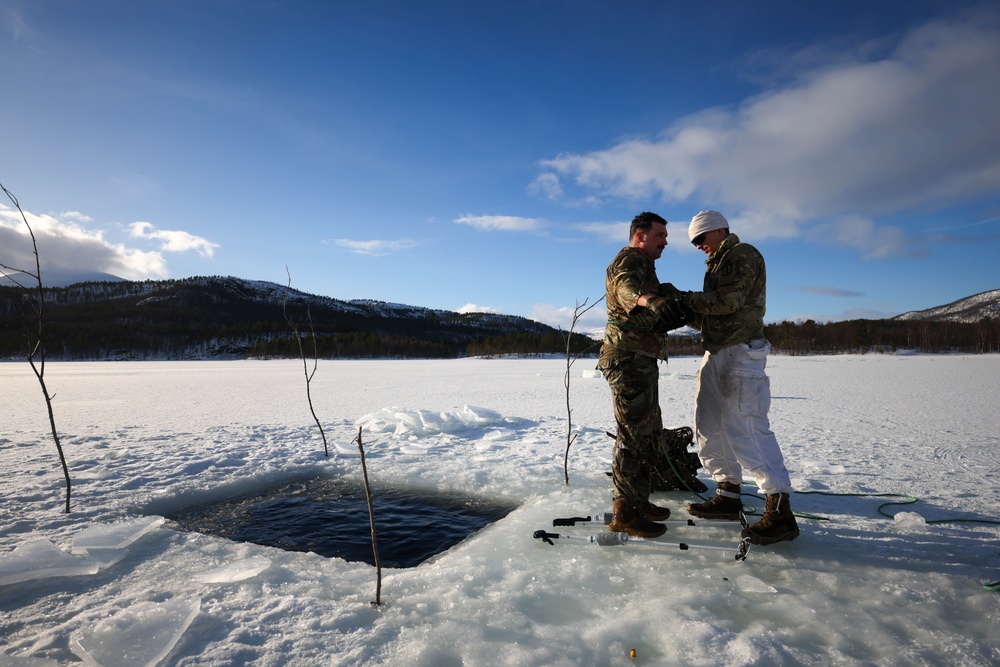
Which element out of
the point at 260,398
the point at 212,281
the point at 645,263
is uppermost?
the point at 212,281

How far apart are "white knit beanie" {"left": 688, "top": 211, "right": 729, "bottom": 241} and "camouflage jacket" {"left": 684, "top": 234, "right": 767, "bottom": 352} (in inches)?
6.3

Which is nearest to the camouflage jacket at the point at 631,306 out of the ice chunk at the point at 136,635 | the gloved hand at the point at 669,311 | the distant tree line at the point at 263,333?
the gloved hand at the point at 669,311

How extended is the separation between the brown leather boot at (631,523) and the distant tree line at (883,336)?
7759 centimetres

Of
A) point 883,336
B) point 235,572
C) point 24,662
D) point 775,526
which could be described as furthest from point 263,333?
point 883,336

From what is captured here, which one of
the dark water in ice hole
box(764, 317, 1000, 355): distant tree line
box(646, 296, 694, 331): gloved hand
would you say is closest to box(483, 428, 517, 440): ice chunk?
the dark water in ice hole

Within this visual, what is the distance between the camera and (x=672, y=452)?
4309 millimetres

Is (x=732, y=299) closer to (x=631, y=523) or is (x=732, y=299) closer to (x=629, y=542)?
(x=631, y=523)

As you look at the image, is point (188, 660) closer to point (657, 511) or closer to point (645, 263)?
point (657, 511)

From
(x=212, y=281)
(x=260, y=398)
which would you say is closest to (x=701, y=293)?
(x=260, y=398)

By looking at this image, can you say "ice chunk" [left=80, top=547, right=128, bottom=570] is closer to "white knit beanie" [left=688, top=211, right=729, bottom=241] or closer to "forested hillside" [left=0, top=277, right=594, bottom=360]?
"white knit beanie" [left=688, top=211, right=729, bottom=241]

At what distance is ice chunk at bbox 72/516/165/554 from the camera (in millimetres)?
3074

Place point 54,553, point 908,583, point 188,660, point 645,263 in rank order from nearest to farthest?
1. point 188,660
2. point 908,583
3. point 54,553
4. point 645,263

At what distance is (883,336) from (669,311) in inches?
3742

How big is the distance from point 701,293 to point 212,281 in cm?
19685
